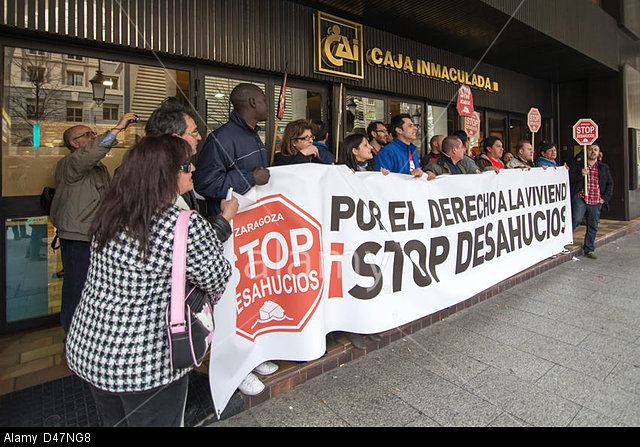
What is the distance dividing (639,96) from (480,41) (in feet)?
24.7

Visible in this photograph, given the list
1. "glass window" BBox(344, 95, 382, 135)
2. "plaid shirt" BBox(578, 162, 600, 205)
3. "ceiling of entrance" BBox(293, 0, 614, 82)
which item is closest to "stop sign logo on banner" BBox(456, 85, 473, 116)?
"ceiling of entrance" BBox(293, 0, 614, 82)

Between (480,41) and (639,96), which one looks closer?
(480,41)

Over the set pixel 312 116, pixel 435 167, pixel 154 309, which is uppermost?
pixel 312 116

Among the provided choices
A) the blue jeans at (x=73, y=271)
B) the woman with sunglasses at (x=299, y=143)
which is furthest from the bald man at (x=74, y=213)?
the woman with sunglasses at (x=299, y=143)

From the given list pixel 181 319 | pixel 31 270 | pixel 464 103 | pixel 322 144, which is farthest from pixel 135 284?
pixel 464 103

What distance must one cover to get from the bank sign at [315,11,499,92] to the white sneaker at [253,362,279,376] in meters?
4.32

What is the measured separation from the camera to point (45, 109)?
3.83 m

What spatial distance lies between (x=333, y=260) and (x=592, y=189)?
5.96m

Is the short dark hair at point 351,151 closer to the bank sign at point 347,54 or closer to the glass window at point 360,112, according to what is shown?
the bank sign at point 347,54

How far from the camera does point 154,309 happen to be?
1542 mm

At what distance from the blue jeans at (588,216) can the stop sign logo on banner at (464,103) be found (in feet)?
7.98

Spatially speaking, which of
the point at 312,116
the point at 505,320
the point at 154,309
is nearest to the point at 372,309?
the point at 505,320
